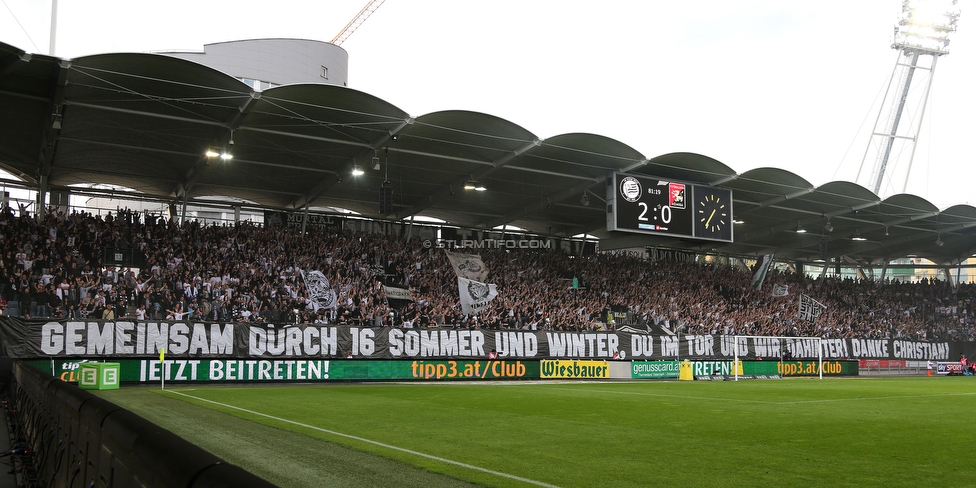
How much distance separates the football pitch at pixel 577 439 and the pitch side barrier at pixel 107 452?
2.18 metres

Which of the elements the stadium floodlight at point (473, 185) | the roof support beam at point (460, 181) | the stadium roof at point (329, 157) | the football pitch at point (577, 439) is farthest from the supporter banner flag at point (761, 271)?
the football pitch at point (577, 439)

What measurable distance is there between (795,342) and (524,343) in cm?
1884

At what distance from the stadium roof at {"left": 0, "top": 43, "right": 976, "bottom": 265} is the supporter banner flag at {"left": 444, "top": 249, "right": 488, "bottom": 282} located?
3250 millimetres

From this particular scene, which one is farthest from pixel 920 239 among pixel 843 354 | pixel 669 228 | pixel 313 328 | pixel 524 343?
pixel 313 328

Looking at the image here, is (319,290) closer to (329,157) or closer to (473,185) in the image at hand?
(329,157)

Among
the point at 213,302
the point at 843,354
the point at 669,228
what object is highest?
the point at 669,228

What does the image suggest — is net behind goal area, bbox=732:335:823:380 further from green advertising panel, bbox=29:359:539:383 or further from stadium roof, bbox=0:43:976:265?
green advertising panel, bbox=29:359:539:383

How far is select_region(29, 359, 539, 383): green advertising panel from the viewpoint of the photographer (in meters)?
25.5

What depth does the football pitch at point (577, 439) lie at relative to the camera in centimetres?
823

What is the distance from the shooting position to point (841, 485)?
24.9 feet

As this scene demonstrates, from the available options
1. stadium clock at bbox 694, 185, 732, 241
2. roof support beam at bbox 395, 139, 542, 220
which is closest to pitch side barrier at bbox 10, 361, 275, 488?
roof support beam at bbox 395, 139, 542, 220

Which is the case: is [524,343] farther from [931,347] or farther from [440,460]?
[931,347]

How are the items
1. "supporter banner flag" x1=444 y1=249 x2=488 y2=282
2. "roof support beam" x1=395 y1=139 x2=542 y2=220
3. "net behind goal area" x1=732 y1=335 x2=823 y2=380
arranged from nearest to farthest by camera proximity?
"roof support beam" x1=395 y1=139 x2=542 y2=220 → "supporter banner flag" x1=444 y1=249 x2=488 y2=282 → "net behind goal area" x1=732 y1=335 x2=823 y2=380

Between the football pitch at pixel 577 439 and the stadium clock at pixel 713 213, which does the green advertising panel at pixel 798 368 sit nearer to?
the stadium clock at pixel 713 213
